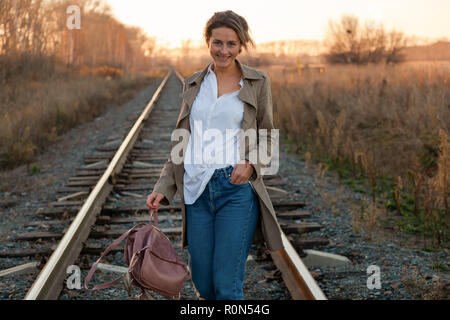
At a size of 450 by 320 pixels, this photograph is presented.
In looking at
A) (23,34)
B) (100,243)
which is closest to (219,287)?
(100,243)

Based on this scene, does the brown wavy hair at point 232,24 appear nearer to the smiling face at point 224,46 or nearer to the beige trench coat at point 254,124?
the smiling face at point 224,46

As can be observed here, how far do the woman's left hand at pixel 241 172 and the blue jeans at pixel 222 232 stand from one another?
5 centimetres

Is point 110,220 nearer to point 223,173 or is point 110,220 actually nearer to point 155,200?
point 155,200

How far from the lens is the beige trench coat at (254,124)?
8.02ft

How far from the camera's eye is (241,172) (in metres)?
2.34

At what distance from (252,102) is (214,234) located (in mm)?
726

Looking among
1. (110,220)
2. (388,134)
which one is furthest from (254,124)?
(388,134)

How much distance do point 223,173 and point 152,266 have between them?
58 centimetres

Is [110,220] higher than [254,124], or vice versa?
[254,124]

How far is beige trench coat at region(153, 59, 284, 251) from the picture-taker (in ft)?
8.02

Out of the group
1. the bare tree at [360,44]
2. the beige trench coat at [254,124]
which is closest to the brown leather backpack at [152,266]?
the beige trench coat at [254,124]

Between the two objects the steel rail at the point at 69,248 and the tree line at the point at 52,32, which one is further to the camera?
the tree line at the point at 52,32

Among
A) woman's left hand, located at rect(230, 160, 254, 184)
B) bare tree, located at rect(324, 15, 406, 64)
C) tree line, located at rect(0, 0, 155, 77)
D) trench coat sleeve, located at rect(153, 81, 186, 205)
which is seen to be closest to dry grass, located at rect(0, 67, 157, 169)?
tree line, located at rect(0, 0, 155, 77)

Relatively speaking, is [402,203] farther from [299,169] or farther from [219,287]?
[219,287]
